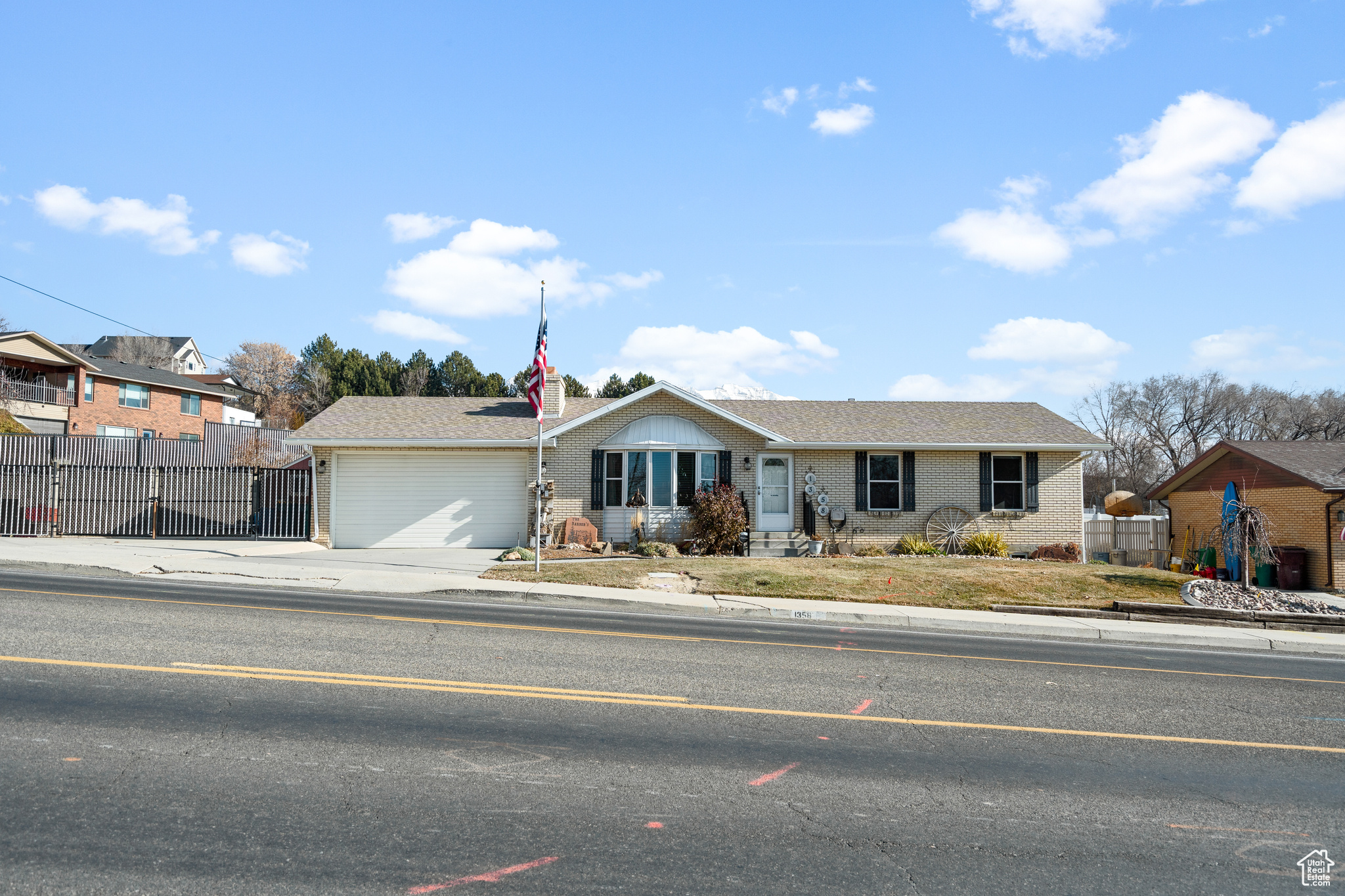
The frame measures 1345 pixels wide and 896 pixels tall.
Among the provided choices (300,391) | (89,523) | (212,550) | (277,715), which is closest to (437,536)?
(212,550)

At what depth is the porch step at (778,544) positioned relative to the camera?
69.8 feet

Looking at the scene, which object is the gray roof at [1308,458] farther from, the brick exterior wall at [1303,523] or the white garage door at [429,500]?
the white garage door at [429,500]

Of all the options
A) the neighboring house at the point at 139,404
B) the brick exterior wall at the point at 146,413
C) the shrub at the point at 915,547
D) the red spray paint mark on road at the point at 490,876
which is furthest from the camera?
the neighboring house at the point at 139,404

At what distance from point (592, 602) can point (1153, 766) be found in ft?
29.9

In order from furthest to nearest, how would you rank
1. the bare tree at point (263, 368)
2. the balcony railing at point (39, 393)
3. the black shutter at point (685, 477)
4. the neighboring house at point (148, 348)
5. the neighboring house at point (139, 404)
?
1. the bare tree at point (263, 368)
2. the neighboring house at point (148, 348)
3. the neighboring house at point (139, 404)
4. the balcony railing at point (39, 393)
5. the black shutter at point (685, 477)

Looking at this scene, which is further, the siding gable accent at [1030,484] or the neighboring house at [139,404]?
the neighboring house at [139,404]

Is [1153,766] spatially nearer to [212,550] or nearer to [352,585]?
[352,585]

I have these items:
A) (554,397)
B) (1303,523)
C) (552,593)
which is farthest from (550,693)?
(1303,523)

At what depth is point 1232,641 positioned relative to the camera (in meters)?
12.3

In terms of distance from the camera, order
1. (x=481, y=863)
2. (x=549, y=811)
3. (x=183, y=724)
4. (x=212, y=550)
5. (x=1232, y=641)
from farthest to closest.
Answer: (x=212, y=550), (x=1232, y=641), (x=183, y=724), (x=549, y=811), (x=481, y=863)

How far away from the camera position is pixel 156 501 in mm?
22109

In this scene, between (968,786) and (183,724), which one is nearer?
(968,786)

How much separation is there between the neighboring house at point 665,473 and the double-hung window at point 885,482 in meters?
0.04

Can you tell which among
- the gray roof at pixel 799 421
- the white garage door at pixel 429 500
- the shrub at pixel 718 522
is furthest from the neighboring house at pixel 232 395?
the shrub at pixel 718 522
